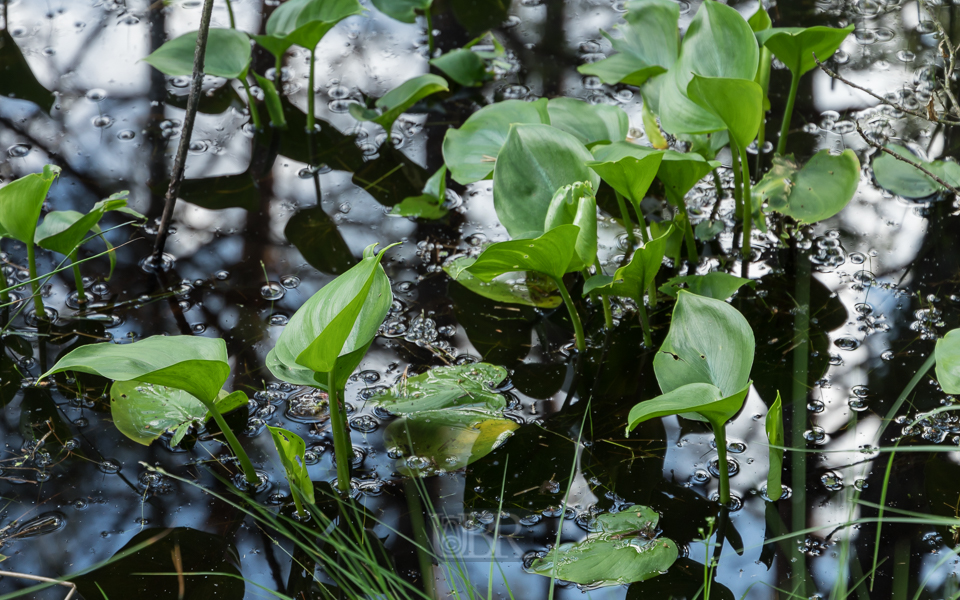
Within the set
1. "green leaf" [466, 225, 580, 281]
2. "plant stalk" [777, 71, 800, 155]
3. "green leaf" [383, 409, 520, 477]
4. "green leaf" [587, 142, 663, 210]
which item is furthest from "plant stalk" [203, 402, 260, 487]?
"plant stalk" [777, 71, 800, 155]

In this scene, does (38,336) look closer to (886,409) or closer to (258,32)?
(258,32)

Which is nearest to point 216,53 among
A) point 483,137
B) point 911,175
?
point 483,137

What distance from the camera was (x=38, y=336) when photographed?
145 cm

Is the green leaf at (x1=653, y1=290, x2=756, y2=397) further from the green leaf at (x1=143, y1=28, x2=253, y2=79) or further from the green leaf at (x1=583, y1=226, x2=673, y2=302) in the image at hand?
the green leaf at (x1=143, y1=28, x2=253, y2=79)

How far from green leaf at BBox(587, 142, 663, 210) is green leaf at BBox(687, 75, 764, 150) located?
0.13 meters

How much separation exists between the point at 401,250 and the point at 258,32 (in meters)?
0.99

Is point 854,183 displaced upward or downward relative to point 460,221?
upward

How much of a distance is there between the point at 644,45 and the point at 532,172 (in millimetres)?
531

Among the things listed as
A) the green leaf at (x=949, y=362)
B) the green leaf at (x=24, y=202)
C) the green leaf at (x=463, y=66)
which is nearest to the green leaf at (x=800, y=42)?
the green leaf at (x=949, y=362)

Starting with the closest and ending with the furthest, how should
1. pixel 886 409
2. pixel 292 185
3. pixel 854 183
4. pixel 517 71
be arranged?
pixel 886 409, pixel 854 183, pixel 292 185, pixel 517 71

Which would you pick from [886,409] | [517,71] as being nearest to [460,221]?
[517,71]

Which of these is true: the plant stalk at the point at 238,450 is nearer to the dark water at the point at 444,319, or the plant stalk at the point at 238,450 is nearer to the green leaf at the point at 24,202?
the dark water at the point at 444,319

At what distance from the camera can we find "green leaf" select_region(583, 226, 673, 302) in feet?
4.00

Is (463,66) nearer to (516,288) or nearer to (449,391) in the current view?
(516,288)
